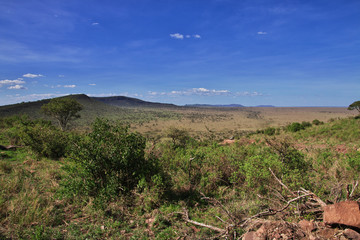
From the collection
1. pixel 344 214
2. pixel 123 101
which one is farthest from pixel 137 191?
pixel 123 101

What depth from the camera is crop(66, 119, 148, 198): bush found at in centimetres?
555

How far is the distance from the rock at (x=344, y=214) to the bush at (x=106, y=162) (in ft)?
14.6

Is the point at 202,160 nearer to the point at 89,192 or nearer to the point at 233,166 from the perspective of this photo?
the point at 233,166

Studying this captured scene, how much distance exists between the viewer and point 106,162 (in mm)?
5812

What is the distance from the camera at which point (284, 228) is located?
3275 mm

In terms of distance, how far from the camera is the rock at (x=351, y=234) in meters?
2.91

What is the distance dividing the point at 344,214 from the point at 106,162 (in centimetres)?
553

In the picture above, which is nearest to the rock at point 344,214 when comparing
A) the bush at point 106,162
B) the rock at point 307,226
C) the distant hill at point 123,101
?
the rock at point 307,226

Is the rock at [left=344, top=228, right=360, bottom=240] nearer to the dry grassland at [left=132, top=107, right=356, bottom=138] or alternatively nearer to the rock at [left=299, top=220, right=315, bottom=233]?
the rock at [left=299, top=220, right=315, bottom=233]

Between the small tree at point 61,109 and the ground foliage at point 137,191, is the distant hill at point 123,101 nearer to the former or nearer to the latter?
the small tree at point 61,109

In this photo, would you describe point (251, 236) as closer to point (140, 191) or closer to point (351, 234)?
point (351, 234)

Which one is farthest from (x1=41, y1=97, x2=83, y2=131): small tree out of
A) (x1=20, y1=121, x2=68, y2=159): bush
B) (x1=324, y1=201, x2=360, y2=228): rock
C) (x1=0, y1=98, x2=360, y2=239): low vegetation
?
(x1=324, y1=201, x2=360, y2=228): rock

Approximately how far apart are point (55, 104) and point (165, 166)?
30.3 meters

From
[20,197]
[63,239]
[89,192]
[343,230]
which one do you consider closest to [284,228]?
[343,230]
